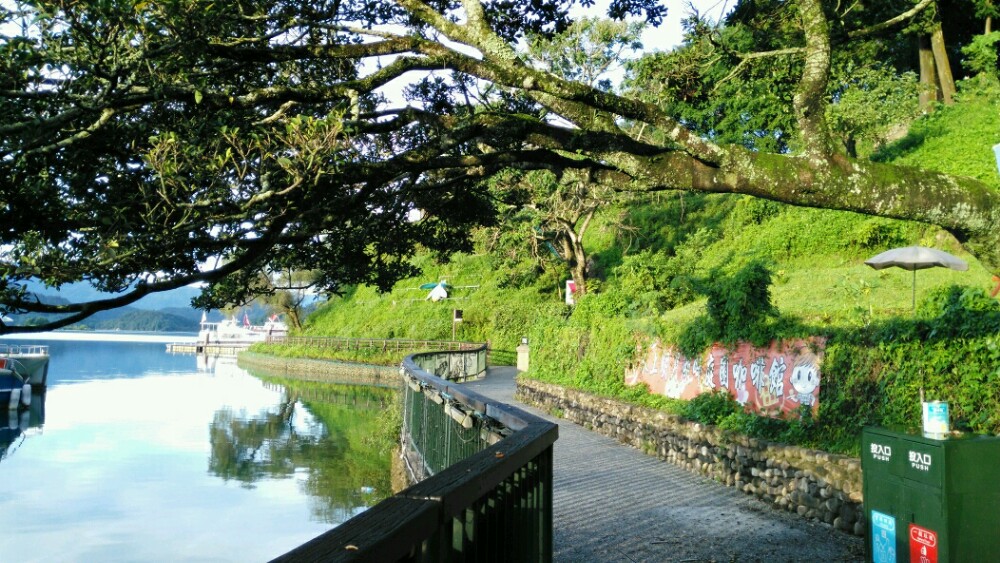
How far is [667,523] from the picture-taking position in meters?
9.01

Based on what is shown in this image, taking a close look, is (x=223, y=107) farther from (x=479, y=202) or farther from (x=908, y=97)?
(x=908, y=97)

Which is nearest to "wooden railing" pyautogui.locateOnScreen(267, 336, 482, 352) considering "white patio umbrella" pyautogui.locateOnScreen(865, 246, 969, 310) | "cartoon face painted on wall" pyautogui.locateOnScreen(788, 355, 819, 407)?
"white patio umbrella" pyautogui.locateOnScreen(865, 246, 969, 310)

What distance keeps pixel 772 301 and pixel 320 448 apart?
1358cm

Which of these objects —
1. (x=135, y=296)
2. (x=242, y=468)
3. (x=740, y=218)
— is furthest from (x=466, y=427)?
(x=740, y=218)

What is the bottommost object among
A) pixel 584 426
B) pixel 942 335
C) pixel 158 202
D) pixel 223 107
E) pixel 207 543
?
pixel 207 543

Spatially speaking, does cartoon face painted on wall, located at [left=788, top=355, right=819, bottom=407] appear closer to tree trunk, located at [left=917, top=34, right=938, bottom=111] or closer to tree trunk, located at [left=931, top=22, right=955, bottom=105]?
tree trunk, located at [left=931, top=22, right=955, bottom=105]

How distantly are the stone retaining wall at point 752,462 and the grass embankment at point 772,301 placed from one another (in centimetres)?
40

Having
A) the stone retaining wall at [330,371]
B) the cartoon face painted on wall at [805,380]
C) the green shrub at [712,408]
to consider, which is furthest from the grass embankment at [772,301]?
the stone retaining wall at [330,371]

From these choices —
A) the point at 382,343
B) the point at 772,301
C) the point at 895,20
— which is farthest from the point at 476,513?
the point at 382,343

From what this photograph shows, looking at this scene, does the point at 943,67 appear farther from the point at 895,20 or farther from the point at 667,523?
the point at 667,523

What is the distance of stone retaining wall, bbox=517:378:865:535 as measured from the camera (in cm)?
894

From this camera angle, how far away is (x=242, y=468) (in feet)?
75.1

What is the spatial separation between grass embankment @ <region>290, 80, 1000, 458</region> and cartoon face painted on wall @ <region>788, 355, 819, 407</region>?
0.21 meters

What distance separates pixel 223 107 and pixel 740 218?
34.8 m
